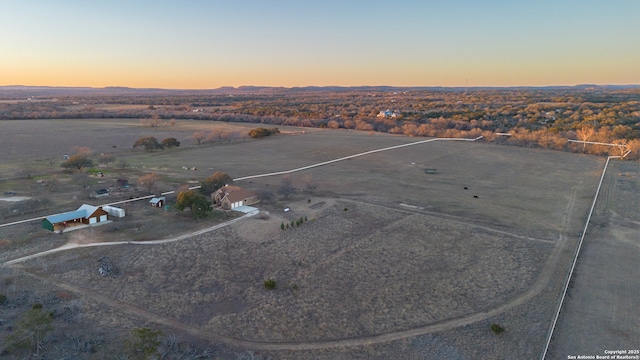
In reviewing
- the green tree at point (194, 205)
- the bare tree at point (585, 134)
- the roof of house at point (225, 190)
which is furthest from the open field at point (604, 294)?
the bare tree at point (585, 134)

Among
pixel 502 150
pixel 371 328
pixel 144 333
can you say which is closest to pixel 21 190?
pixel 144 333

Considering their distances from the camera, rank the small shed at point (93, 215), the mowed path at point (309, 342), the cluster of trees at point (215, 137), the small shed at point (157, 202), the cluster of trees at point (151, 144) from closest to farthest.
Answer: the mowed path at point (309, 342)
the small shed at point (93, 215)
the small shed at point (157, 202)
the cluster of trees at point (151, 144)
the cluster of trees at point (215, 137)

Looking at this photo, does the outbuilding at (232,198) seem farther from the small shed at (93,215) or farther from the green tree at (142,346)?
the green tree at (142,346)

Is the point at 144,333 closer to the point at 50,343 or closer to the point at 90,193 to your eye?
the point at 50,343

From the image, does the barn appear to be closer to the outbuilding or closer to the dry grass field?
the dry grass field

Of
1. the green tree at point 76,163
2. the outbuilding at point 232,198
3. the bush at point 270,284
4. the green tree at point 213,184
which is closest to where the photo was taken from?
the bush at point 270,284

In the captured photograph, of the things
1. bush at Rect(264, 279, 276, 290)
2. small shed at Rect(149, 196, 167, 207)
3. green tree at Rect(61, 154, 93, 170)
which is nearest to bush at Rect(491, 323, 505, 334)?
bush at Rect(264, 279, 276, 290)
